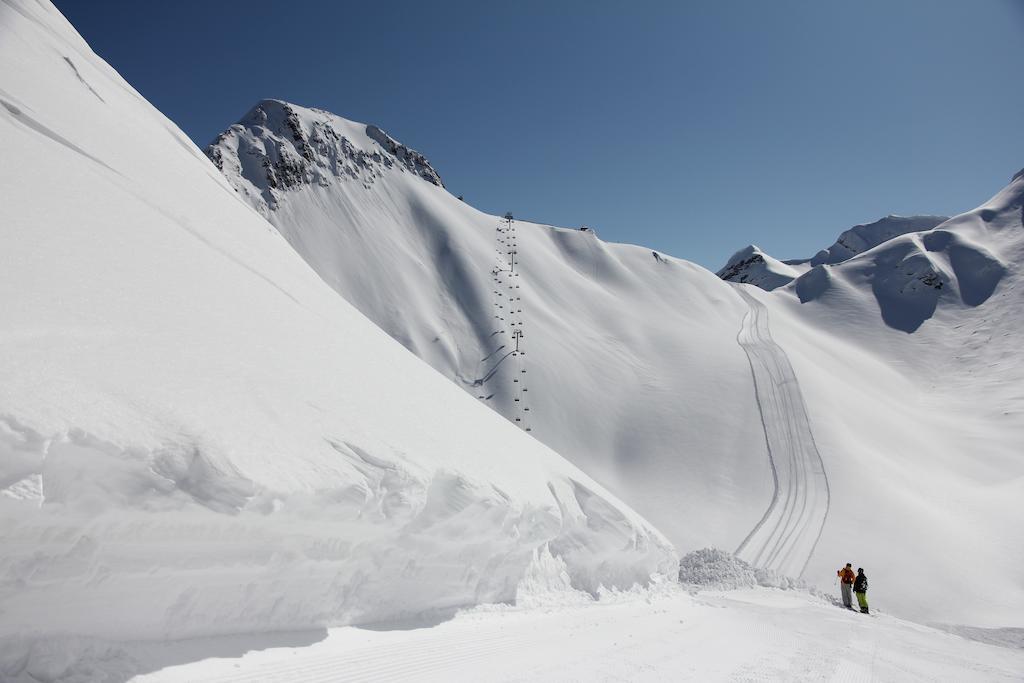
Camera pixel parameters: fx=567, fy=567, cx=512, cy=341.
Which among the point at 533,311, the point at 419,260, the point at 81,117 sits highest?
the point at 419,260

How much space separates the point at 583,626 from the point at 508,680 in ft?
8.51

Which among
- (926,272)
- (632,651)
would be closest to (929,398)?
(926,272)

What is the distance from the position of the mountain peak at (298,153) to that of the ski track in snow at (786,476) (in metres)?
37.6

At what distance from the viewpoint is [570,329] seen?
125ft

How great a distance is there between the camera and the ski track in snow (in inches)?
749

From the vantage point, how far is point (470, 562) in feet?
21.6

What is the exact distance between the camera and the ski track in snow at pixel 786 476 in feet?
62.4

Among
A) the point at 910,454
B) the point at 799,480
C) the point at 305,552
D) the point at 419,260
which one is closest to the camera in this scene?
the point at 305,552

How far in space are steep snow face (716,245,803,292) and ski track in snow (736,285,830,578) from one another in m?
56.0

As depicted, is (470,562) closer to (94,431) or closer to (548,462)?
(548,462)

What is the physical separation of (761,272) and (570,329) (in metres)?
67.4

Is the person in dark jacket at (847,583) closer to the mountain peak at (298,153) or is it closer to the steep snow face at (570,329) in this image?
the steep snow face at (570,329)

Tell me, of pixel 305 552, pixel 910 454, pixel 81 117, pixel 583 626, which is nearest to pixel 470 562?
pixel 583 626


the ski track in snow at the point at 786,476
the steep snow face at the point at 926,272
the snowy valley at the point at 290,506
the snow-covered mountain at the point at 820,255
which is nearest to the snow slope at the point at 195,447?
the snowy valley at the point at 290,506
